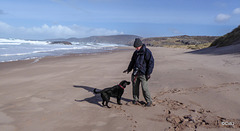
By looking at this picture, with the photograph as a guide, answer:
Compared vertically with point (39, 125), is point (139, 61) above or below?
above

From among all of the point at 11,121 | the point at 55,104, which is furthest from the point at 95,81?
the point at 11,121

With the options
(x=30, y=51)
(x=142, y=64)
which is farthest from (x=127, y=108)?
(x=30, y=51)

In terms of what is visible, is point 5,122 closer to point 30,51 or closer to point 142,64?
point 142,64

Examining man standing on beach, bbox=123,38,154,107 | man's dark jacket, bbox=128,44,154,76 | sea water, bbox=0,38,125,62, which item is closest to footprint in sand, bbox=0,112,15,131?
man standing on beach, bbox=123,38,154,107

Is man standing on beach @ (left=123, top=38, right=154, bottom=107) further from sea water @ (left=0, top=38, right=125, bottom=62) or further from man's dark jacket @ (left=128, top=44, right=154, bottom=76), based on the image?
sea water @ (left=0, top=38, right=125, bottom=62)

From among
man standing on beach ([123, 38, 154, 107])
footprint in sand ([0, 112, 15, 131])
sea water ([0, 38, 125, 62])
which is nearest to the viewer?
footprint in sand ([0, 112, 15, 131])

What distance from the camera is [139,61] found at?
495 cm

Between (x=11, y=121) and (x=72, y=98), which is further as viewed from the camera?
(x=72, y=98)

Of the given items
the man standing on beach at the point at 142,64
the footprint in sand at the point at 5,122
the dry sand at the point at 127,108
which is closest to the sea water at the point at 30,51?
the dry sand at the point at 127,108

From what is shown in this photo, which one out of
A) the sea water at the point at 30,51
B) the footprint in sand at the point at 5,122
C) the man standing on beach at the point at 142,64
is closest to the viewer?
the footprint in sand at the point at 5,122

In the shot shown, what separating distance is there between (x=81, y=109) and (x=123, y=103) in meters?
1.26

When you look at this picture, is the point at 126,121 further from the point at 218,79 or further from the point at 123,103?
the point at 218,79

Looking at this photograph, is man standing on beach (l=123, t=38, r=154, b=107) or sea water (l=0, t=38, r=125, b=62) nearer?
man standing on beach (l=123, t=38, r=154, b=107)

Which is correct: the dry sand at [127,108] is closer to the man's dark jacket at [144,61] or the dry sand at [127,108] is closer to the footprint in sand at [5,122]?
the footprint in sand at [5,122]
